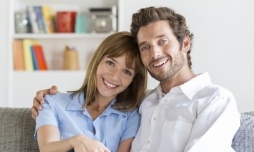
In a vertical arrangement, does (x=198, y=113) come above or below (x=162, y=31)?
below

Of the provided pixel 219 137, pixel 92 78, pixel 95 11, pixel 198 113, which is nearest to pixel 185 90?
pixel 198 113

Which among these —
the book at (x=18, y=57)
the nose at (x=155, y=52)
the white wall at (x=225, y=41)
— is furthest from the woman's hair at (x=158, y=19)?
the book at (x=18, y=57)

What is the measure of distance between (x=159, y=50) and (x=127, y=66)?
→ 0.52 ft

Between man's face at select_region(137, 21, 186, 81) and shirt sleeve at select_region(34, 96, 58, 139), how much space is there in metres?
0.44

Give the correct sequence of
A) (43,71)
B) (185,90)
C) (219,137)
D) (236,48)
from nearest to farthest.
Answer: (219,137)
(185,90)
(236,48)
(43,71)

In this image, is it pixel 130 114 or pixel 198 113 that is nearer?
pixel 198 113

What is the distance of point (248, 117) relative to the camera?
1865 mm

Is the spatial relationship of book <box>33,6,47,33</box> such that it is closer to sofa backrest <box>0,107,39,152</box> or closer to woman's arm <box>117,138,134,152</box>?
sofa backrest <box>0,107,39,152</box>

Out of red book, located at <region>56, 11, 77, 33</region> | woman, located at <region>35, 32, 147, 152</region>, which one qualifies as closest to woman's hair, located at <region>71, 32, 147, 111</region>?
woman, located at <region>35, 32, 147, 152</region>

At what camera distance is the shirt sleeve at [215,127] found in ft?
5.34

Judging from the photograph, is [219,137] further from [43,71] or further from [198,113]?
[43,71]

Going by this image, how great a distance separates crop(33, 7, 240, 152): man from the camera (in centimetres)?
167

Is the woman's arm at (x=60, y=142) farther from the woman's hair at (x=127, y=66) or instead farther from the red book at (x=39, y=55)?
the red book at (x=39, y=55)

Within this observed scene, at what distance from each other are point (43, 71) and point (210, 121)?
2755mm
